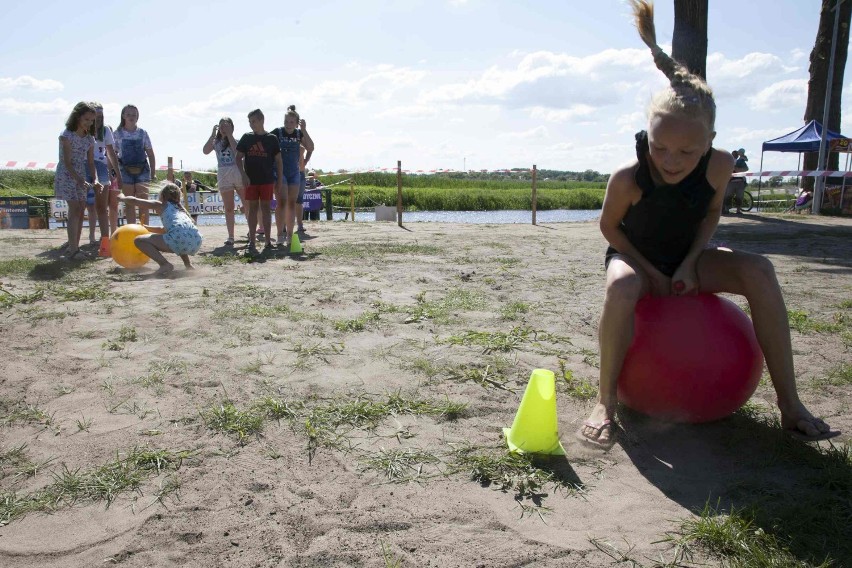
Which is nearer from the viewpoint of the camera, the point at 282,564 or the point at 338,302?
the point at 282,564

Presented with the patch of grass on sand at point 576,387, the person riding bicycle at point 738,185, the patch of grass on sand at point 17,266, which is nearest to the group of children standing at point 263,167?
the patch of grass on sand at point 17,266

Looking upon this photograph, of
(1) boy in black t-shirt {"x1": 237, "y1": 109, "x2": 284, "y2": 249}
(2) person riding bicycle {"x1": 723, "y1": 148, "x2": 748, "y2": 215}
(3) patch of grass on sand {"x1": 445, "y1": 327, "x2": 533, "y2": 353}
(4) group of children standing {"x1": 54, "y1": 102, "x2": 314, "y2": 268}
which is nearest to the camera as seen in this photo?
(3) patch of grass on sand {"x1": 445, "y1": 327, "x2": 533, "y2": 353}

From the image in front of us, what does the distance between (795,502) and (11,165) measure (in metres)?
19.9

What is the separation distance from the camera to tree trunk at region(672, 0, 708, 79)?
47.4 feet

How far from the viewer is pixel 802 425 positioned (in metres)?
2.92

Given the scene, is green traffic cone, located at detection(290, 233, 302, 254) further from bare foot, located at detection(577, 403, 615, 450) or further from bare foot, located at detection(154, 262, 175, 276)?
bare foot, located at detection(577, 403, 615, 450)

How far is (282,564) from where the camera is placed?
2072 mm

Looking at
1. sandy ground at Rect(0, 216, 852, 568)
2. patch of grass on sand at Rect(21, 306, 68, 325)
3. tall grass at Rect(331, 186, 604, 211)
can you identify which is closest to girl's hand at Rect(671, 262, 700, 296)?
sandy ground at Rect(0, 216, 852, 568)

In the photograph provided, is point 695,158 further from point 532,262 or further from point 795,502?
point 532,262

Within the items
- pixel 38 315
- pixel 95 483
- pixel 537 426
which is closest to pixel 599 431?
pixel 537 426

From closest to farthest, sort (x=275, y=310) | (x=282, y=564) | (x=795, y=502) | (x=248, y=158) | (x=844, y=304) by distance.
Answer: (x=282, y=564) → (x=795, y=502) → (x=275, y=310) → (x=844, y=304) → (x=248, y=158)

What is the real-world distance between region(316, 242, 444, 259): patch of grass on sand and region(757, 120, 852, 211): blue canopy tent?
16.1 meters

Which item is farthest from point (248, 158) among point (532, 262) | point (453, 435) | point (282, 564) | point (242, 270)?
point (282, 564)

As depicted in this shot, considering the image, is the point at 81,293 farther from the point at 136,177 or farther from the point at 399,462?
the point at 399,462
